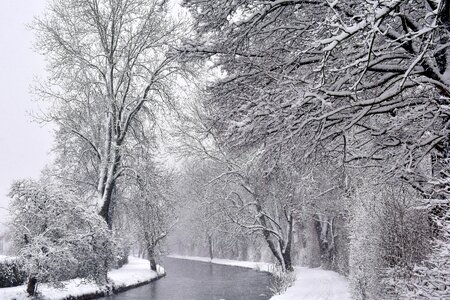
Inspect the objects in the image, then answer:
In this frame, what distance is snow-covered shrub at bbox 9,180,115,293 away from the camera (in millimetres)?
15148

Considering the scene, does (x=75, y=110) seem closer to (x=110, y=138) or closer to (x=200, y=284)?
(x=110, y=138)

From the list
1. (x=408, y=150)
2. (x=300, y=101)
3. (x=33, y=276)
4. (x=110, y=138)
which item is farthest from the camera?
(x=110, y=138)

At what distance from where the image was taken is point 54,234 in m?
16.1

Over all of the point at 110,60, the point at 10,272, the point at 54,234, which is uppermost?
the point at 110,60

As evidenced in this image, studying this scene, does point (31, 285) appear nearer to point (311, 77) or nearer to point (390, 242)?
point (390, 242)

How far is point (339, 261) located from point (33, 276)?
17.0 m

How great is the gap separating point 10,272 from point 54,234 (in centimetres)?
214

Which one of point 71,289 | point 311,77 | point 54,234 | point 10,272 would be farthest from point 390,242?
point 10,272

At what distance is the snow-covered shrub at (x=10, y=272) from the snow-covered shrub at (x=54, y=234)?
0.53 metres

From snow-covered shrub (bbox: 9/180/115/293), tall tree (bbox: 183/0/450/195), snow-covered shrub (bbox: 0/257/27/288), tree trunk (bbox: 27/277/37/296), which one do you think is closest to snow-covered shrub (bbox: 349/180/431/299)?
tall tree (bbox: 183/0/450/195)

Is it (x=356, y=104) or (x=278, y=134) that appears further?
(x=278, y=134)

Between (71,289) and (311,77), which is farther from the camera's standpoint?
(71,289)

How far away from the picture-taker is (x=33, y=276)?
14953 mm

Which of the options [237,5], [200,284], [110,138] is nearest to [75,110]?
[110,138]
